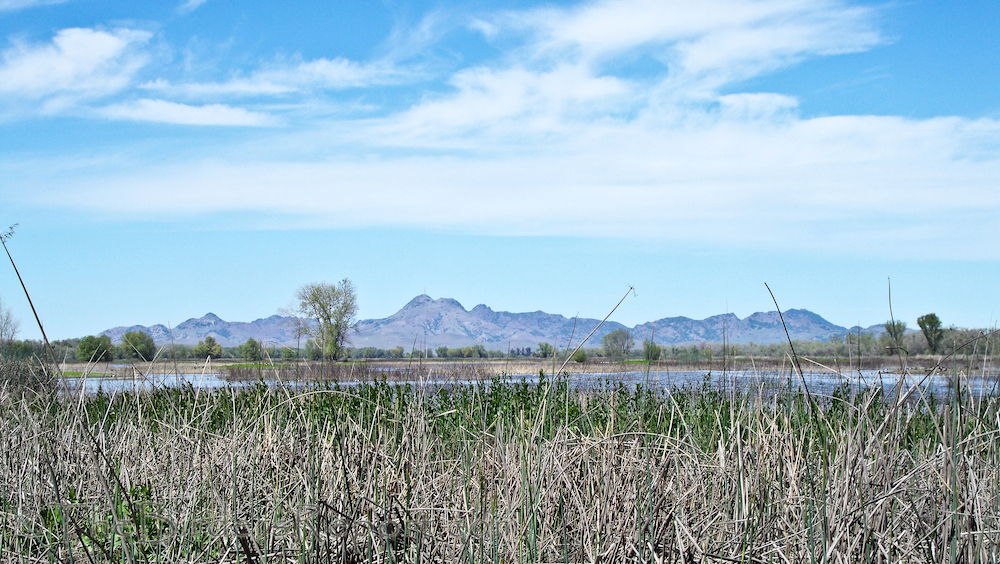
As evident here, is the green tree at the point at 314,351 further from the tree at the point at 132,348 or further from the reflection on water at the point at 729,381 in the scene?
the tree at the point at 132,348

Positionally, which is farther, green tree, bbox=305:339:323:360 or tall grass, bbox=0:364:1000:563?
green tree, bbox=305:339:323:360

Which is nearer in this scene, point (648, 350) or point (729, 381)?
point (648, 350)

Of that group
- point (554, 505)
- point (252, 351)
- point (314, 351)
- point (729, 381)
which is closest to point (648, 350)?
point (554, 505)

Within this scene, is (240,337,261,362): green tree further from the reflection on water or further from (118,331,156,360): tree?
(118,331,156,360): tree

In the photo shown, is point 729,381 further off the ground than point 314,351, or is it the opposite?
point 314,351

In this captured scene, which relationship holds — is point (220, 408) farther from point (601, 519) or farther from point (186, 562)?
point (601, 519)

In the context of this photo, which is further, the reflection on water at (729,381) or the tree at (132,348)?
the tree at (132,348)

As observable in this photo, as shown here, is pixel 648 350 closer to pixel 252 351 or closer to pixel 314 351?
pixel 314 351

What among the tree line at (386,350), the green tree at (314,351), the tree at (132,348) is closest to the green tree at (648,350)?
the tree line at (386,350)

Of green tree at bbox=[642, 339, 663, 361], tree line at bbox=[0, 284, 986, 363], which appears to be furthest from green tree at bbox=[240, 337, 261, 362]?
green tree at bbox=[642, 339, 663, 361]

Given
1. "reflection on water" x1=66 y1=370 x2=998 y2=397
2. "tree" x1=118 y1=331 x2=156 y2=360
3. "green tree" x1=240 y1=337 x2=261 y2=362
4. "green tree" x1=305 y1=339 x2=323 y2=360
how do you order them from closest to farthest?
"reflection on water" x1=66 y1=370 x2=998 y2=397 < "tree" x1=118 y1=331 x2=156 y2=360 < "green tree" x1=305 y1=339 x2=323 y2=360 < "green tree" x1=240 y1=337 x2=261 y2=362

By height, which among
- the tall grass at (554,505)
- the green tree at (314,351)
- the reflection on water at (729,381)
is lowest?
the tall grass at (554,505)

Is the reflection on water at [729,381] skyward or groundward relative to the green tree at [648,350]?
groundward

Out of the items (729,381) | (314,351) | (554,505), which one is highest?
(314,351)
